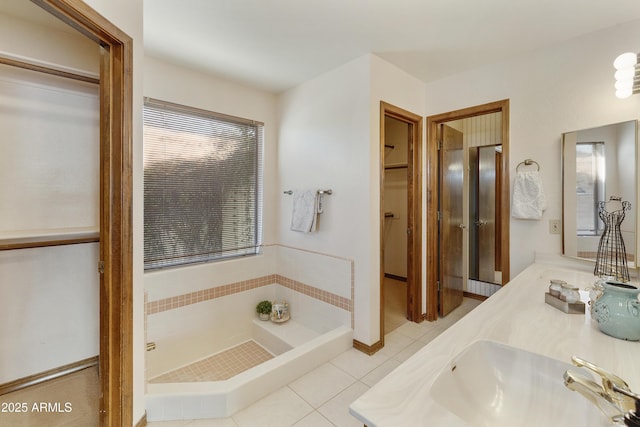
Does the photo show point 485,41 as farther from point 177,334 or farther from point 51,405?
point 51,405

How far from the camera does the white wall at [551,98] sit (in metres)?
1.77

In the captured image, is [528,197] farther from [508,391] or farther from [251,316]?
[251,316]

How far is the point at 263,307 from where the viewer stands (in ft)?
9.17

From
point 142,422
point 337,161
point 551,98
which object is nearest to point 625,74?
point 551,98

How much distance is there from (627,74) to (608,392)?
201 centimetres

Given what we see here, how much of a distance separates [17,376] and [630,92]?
3966mm

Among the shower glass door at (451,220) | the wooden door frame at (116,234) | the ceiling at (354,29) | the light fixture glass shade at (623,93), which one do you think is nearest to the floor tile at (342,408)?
the wooden door frame at (116,234)

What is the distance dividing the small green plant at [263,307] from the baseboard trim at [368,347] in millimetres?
986

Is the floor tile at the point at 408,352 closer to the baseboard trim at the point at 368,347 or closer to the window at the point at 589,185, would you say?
the baseboard trim at the point at 368,347

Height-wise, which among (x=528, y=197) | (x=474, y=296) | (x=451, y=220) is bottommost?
(x=474, y=296)

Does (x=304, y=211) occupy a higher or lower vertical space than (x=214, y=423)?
higher

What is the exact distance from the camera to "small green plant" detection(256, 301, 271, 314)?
278 cm

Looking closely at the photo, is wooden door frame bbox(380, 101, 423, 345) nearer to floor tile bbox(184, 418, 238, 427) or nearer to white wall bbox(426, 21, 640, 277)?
white wall bbox(426, 21, 640, 277)

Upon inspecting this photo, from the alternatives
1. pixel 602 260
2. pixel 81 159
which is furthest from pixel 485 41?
pixel 81 159
